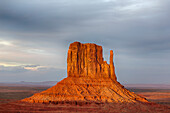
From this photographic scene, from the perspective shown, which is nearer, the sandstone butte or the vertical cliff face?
the sandstone butte

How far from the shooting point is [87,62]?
420 ft

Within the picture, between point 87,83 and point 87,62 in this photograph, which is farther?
point 87,62

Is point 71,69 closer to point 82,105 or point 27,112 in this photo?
point 82,105

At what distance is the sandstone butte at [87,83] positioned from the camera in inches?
4363

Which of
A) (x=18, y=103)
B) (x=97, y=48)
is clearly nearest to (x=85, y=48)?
(x=97, y=48)

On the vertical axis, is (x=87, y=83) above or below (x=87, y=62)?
below

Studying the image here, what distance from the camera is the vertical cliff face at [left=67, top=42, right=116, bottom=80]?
125938 mm

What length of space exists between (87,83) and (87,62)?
11537mm

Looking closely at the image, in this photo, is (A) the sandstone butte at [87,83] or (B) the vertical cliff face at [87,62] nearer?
(A) the sandstone butte at [87,83]

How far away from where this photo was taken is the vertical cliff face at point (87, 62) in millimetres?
125938

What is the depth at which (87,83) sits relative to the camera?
121 meters

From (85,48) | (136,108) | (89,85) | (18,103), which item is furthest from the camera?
(85,48)

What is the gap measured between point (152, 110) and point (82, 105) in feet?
90.8

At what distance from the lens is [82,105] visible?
106812 millimetres
